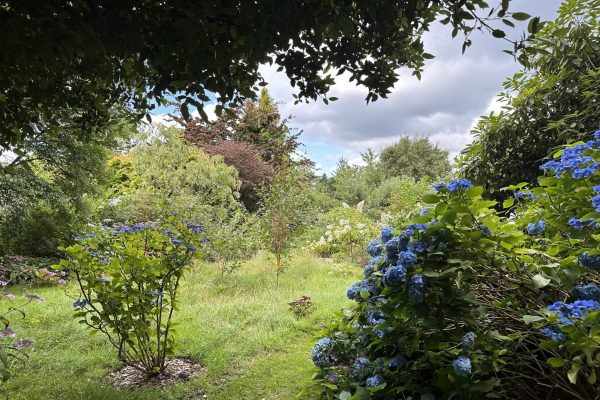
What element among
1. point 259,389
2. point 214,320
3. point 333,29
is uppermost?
point 333,29

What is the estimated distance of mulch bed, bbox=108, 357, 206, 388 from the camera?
9.86 feet

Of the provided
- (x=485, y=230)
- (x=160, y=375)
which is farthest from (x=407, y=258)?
(x=160, y=375)

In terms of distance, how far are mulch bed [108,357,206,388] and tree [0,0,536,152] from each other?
206 centimetres

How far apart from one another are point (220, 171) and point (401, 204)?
4.13 m

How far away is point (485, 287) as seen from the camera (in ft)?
5.43

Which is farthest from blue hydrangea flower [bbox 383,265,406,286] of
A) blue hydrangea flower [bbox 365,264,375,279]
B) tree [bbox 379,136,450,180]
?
tree [bbox 379,136,450,180]

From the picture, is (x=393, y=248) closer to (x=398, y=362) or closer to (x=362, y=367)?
(x=398, y=362)

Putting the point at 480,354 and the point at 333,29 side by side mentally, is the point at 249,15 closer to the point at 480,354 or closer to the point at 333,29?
the point at 333,29

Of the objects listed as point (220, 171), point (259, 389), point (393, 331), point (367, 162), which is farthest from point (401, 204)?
point (367, 162)

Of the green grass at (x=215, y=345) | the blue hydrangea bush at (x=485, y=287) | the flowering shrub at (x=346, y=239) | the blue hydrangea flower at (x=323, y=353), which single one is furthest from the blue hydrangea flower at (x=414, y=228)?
the flowering shrub at (x=346, y=239)

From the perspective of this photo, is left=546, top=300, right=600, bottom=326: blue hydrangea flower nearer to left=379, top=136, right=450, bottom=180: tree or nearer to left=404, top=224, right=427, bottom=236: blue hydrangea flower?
left=404, top=224, right=427, bottom=236: blue hydrangea flower

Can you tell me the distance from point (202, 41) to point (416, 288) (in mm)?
1221

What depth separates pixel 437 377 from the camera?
5.58ft

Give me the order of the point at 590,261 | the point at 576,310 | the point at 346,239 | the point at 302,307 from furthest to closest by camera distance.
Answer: the point at 346,239, the point at 302,307, the point at 590,261, the point at 576,310
